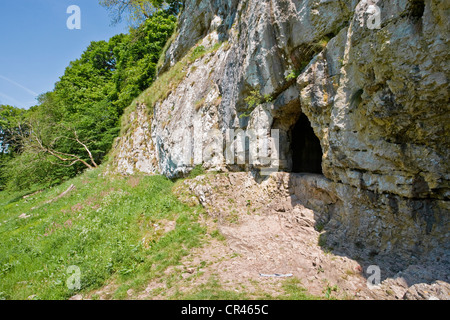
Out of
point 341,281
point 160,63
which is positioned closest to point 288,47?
point 341,281

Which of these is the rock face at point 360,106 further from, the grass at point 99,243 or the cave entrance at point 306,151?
the grass at point 99,243

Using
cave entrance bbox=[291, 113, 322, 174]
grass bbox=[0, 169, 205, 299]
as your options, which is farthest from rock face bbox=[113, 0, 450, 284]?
grass bbox=[0, 169, 205, 299]

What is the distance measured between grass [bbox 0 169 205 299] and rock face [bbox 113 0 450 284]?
384 centimetres

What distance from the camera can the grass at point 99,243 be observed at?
6.36 metres

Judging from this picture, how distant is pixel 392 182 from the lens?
4867 mm

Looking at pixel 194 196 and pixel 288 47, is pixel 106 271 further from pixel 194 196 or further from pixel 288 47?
pixel 288 47

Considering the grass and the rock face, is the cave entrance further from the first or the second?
the grass

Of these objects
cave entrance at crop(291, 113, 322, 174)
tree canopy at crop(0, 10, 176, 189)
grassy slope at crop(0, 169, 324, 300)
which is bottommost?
grassy slope at crop(0, 169, 324, 300)

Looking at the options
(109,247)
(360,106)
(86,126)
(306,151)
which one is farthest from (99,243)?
(86,126)

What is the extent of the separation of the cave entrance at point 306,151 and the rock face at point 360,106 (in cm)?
8

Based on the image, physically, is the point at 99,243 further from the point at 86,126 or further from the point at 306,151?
the point at 86,126

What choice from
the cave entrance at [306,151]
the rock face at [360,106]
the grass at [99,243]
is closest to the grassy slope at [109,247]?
the grass at [99,243]

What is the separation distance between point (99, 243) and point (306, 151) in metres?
9.42

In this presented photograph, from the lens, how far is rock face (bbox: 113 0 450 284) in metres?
4.02
